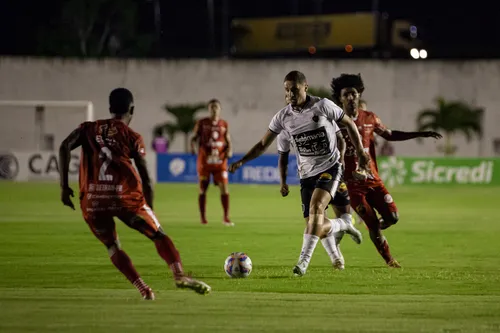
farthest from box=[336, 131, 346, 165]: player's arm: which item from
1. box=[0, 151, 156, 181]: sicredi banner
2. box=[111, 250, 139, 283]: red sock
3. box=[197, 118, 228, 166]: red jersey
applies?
box=[0, 151, 156, 181]: sicredi banner

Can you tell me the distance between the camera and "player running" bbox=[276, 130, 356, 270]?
41.8ft

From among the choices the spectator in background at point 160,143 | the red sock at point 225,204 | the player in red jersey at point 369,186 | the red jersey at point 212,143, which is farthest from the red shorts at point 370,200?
the spectator in background at point 160,143

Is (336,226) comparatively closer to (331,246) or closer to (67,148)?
(331,246)

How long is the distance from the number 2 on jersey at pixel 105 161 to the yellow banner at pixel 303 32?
57190 millimetres

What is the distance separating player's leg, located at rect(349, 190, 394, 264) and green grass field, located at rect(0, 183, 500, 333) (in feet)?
0.65

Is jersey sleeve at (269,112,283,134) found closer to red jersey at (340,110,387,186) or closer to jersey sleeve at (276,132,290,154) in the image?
jersey sleeve at (276,132,290,154)

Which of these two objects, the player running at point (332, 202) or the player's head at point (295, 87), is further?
the player running at point (332, 202)

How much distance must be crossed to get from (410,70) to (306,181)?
46648mm

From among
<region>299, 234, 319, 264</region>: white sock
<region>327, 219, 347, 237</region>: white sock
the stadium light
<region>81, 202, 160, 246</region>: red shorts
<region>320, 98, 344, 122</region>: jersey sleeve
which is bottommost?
<region>299, 234, 319, 264</region>: white sock

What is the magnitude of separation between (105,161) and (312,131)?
307 cm

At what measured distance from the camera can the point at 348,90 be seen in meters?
13.5

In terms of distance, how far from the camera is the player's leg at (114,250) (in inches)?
395

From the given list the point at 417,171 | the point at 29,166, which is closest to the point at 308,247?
the point at 417,171

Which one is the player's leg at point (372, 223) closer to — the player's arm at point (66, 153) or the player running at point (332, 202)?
the player running at point (332, 202)
